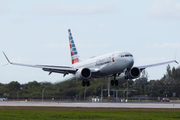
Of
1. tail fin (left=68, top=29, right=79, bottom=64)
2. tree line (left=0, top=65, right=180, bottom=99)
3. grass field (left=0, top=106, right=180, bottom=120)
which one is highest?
tail fin (left=68, top=29, right=79, bottom=64)

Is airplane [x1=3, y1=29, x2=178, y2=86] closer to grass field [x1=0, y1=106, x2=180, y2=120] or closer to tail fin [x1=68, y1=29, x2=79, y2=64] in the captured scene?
tail fin [x1=68, y1=29, x2=79, y2=64]

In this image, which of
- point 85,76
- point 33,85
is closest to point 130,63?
point 85,76

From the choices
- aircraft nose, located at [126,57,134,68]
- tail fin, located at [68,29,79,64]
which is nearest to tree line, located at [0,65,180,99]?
tail fin, located at [68,29,79,64]

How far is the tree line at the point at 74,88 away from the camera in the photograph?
84.0 metres

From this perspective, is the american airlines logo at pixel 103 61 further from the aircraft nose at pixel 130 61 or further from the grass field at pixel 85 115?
the grass field at pixel 85 115

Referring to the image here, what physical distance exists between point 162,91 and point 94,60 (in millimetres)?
85109

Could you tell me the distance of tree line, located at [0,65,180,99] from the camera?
84.0m

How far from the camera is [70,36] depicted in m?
78.2

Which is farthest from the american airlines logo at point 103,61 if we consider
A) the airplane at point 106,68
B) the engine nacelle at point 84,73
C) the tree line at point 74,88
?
the tree line at point 74,88

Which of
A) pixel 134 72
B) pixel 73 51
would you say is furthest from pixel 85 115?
pixel 73 51

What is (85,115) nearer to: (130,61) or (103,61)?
(130,61)

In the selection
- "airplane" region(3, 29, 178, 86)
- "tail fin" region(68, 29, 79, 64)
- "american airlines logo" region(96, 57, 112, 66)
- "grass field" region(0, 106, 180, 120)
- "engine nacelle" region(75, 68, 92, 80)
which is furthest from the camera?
"tail fin" region(68, 29, 79, 64)

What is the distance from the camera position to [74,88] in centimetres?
9462

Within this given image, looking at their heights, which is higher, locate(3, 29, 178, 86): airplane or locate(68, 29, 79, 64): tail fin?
locate(68, 29, 79, 64): tail fin
